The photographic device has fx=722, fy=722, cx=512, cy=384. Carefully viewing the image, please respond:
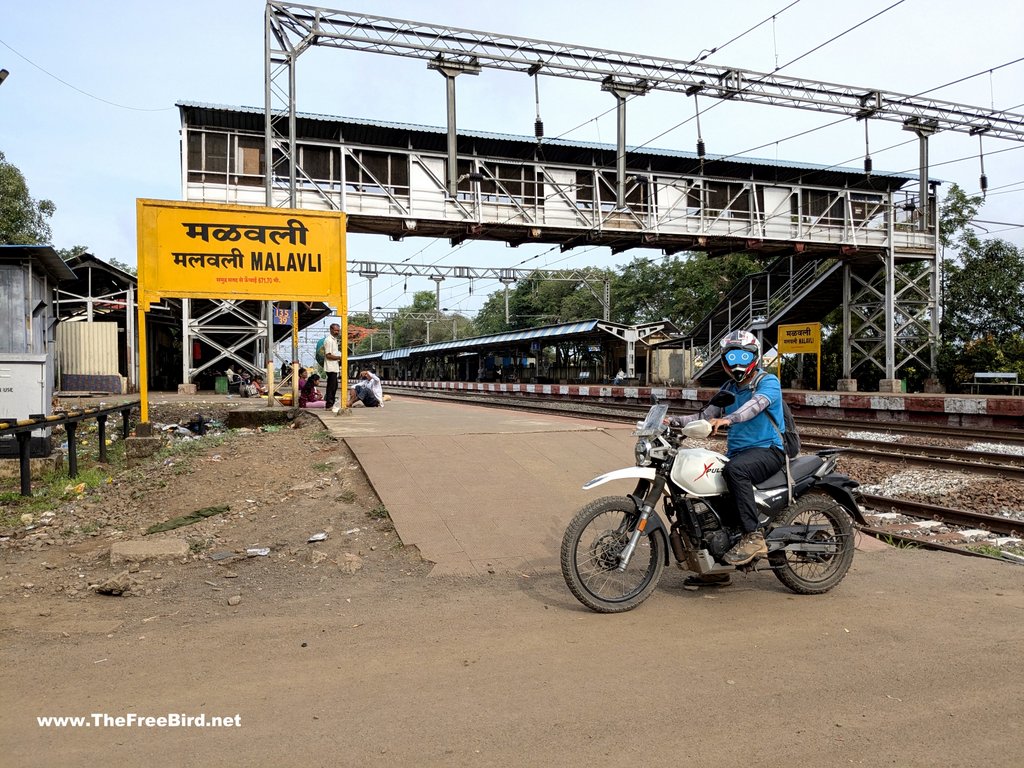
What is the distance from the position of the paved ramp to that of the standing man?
2055 mm

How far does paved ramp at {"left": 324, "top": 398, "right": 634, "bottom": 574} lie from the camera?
564cm

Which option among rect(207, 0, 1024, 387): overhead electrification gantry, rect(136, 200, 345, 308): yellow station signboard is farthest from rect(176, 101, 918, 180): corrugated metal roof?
rect(136, 200, 345, 308): yellow station signboard

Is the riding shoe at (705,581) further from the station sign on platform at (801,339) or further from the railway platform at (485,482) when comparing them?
the station sign on platform at (801,339)

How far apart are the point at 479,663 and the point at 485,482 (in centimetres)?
360

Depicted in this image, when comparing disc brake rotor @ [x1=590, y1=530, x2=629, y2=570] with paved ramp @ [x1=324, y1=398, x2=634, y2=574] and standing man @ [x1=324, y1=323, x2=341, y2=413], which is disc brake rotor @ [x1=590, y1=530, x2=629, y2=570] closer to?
paved ramp @ [x1=324, y1=398, x2=634, y2=574]

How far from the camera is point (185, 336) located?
22.5m

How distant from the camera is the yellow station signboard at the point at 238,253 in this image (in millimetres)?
10711

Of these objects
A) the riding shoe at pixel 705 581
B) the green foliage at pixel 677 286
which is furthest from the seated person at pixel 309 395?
the green foliage at pixel 677 286

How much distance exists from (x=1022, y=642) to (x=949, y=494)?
5935mm

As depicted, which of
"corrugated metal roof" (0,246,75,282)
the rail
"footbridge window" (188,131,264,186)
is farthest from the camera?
"footbridge window" (188,131,264,186)

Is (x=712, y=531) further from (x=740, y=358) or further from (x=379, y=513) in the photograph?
(x=379, y=513)

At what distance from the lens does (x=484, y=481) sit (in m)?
7.13

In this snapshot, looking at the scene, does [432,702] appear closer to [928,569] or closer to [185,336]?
[928,569]

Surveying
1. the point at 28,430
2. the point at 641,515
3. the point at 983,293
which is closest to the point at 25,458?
the point at 28,430
